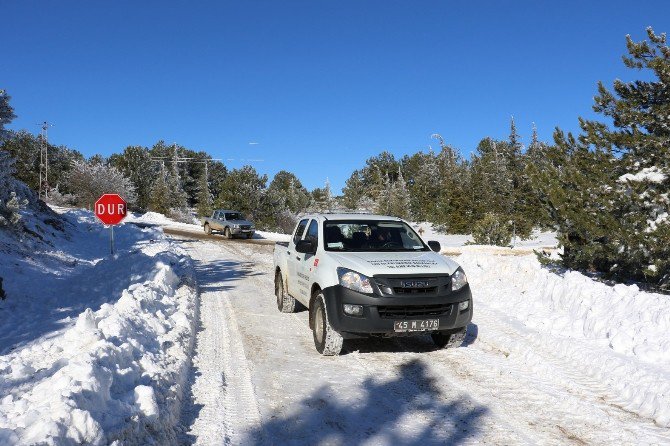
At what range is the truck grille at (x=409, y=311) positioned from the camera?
5.81 metres

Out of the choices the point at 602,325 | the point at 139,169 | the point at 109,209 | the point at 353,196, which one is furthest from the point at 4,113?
the point at 353,196

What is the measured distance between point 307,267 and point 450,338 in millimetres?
2300

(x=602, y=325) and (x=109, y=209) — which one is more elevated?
(x=109, y=209)

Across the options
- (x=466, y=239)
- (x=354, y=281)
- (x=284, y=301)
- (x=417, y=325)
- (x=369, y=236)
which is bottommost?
(x=284, y=301)

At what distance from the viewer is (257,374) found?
563cm

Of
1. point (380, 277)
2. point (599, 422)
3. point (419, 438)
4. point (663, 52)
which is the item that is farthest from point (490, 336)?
point (663, 52)

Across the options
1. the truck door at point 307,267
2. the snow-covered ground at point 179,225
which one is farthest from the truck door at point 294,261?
the snow-covered ground at point 179,225

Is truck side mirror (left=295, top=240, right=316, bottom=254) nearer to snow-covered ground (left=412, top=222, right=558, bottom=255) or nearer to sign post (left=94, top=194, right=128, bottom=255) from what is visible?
sign post (left=94, top=194, right=128, bottom=255)

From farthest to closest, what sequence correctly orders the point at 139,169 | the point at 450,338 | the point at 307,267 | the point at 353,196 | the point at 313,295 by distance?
the point at 353,196, the point at 139,169, the point at 307,267, the point at 313,295, the point at 450,338

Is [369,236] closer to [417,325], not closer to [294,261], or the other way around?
[294,261]

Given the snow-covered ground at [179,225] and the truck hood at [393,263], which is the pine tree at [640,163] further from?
the snow-covered ground at [179,225]

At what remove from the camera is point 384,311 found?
582 centimetres

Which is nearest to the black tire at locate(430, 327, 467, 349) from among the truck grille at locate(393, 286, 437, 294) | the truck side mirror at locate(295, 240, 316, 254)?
the truck grille at locate(393, 286, 437, 294)

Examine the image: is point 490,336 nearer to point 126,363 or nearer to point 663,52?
point 126,363
